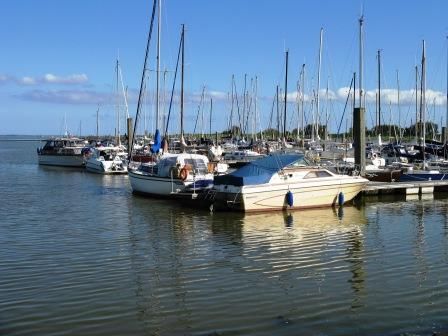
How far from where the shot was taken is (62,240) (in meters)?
18.3

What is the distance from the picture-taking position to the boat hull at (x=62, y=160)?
199 feet

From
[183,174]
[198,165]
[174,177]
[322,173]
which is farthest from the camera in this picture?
[198,165]

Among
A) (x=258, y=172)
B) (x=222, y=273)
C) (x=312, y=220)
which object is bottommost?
(x=222, y=273)

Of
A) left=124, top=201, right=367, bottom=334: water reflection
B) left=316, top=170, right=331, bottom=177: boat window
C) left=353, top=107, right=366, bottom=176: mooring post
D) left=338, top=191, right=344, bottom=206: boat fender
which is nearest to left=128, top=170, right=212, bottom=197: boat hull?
left=124, top=201, right=367, bottom=334: water reflection

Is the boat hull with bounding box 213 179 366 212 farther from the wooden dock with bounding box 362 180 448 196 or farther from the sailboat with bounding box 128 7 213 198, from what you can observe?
the wooden dock with bounding box 362 180 448 196

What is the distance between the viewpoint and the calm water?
1027 cm

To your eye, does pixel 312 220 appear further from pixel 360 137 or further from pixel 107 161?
pixel 107 161

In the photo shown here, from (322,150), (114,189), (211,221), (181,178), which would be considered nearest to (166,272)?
(211,221)

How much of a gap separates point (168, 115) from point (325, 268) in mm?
26928

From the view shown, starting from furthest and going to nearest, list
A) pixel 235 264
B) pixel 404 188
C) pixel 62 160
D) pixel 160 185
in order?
pixel 62 160 → pixel 404 188 → pixel 160 185 → pixel 235 264

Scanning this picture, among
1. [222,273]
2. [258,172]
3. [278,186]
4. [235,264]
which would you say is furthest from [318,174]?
[222,273]

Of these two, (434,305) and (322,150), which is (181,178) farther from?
(322,150)

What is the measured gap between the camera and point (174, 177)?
1155 inches

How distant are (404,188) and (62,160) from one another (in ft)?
133
